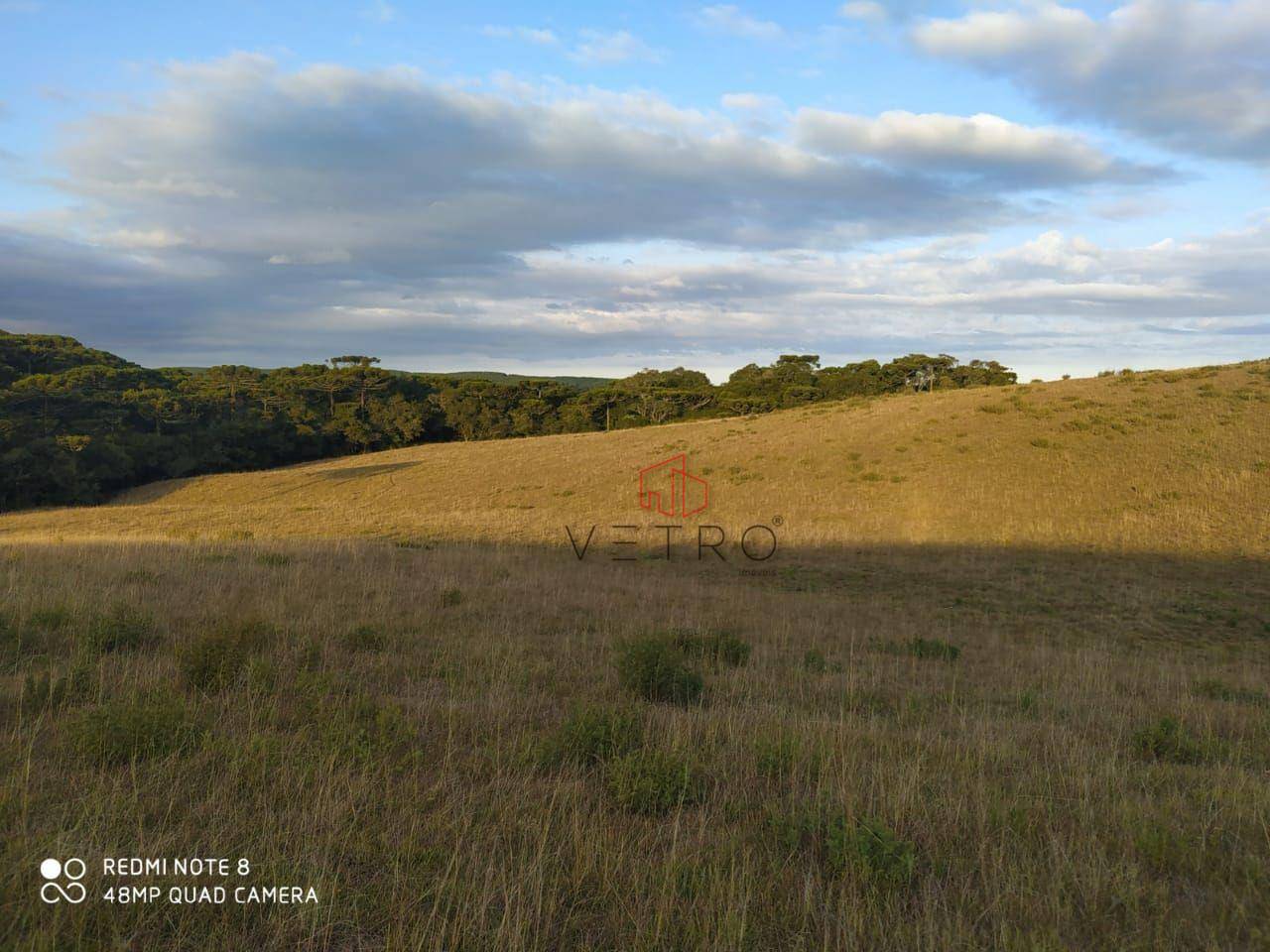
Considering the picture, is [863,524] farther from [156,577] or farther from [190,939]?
[190,939]

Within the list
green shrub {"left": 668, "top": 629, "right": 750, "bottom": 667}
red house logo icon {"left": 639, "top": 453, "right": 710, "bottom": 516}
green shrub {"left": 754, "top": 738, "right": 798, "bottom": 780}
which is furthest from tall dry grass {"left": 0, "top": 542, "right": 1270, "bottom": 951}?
red house logo icon {"left": 639, "top": 453, "right": 710, "bottom": 516}

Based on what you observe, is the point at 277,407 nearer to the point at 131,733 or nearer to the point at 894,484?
the point at 894,484

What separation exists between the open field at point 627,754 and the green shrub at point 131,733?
0.07ft

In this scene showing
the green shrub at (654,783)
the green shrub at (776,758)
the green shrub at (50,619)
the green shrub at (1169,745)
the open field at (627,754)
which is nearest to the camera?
the open field at (627,754)

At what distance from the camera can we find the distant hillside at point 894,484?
2302 centimetres

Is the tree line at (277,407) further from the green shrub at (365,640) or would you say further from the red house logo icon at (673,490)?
the green shrub at (365,640)

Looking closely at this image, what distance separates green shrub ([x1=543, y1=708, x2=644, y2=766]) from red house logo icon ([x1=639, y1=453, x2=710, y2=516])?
23.9 meters

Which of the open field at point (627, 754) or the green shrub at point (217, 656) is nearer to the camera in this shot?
the open field at point (627, 754)

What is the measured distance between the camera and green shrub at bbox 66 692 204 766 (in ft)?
15.1

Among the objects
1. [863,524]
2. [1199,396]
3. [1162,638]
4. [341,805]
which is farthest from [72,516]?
[1199,396]

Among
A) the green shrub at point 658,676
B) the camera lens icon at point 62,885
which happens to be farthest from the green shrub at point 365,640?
the camera lens icon at point 62,885

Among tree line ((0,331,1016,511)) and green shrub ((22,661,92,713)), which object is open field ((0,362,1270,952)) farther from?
tree line ((0,331,1016,511))

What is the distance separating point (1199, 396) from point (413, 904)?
132 feet

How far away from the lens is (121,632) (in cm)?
777
